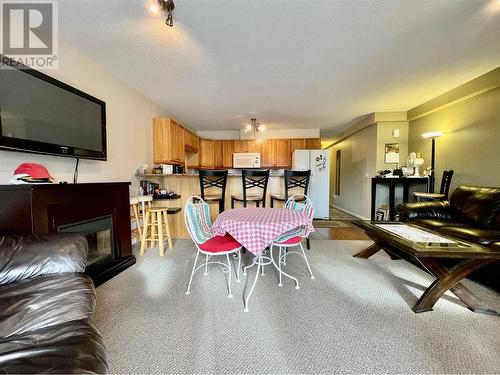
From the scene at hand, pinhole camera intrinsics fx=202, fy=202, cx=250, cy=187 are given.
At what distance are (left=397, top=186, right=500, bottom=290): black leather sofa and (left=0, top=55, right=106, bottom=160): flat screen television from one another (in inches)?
150

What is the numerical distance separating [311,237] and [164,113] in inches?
148

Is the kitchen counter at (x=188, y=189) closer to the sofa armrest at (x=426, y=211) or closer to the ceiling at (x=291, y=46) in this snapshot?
the ceiling at (x=291, y=46)

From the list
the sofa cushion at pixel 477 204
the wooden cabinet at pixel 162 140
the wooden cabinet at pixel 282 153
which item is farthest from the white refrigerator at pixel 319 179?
the wooden cabinet at pixel 162 140

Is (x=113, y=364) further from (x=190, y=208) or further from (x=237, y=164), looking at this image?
(x=237, y=164)

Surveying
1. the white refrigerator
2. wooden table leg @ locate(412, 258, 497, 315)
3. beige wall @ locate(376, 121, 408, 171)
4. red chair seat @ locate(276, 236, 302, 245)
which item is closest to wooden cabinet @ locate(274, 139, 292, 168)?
the white refrigerator

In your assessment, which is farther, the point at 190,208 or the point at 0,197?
the point at 190,208

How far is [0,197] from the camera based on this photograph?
1.37 m

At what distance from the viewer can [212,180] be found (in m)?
3.13

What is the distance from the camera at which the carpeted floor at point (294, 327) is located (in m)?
1.10

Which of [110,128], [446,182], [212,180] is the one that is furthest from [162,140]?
[446,182]

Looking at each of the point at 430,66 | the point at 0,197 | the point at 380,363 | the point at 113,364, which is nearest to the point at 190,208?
the point at 113,364

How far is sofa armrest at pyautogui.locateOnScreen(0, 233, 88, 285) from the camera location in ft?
3.23

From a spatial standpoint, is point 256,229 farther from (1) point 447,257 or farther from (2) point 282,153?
(2) point 282,153

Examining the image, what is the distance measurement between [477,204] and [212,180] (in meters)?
3.41
